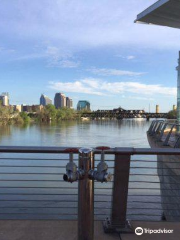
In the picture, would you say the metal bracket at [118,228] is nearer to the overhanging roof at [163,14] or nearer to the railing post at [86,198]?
the railing post at [86,198]

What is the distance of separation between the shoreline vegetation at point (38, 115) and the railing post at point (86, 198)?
111523 millimetres

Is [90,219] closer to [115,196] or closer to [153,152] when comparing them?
[115,196]

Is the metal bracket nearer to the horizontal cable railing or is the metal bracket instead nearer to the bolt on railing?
the horizontal cable railing

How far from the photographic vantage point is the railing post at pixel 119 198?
369 cm

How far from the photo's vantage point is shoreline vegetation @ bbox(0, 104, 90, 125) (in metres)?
120

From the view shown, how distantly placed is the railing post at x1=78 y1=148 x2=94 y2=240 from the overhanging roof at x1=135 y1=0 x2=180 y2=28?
74.5ft

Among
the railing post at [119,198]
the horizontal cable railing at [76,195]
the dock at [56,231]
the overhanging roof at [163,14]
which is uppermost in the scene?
the overhanging roof at [163,14]

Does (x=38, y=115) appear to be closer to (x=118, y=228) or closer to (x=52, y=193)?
(x=52, y=193)

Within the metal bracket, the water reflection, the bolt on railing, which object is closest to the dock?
the metal bracket

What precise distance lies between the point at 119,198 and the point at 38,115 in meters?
154

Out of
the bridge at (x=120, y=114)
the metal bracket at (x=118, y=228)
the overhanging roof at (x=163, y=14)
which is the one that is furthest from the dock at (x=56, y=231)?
the bridge at (x=120, y=114)

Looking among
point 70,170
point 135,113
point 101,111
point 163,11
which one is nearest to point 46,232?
point 70,170

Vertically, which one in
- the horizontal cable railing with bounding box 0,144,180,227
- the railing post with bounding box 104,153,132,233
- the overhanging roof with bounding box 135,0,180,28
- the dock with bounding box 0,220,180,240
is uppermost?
the overhanging roof with bounding box 135,0,180,28

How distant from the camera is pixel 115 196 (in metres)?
3.83
